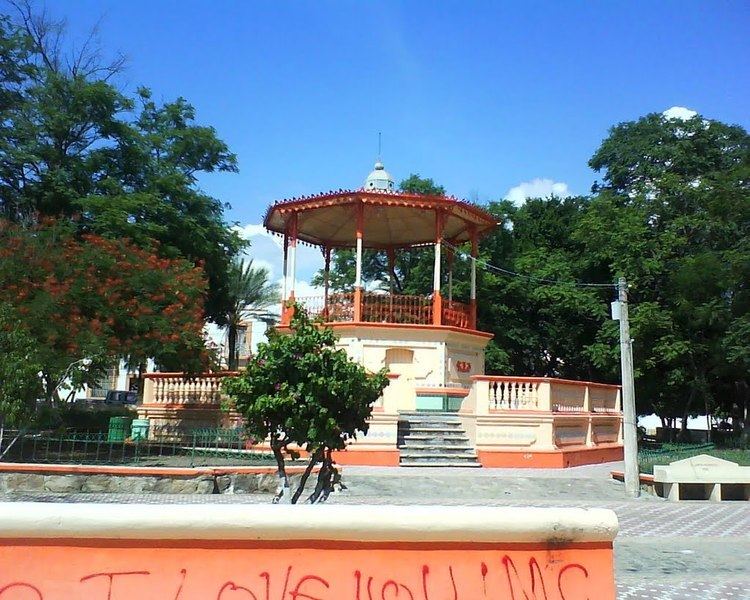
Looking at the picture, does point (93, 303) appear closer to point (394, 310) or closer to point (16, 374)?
point (16, 374)

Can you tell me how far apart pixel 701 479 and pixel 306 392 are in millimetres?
9862

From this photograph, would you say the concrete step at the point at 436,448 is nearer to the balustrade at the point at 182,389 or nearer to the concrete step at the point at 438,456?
the concrete step at the point at 438,456

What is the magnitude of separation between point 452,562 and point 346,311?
16.9 m

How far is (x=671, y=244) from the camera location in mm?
25016

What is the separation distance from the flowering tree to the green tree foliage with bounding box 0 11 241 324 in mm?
3397

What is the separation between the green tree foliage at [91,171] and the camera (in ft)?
70.6

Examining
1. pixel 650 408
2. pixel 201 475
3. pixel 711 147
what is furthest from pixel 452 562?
pixel 650 408

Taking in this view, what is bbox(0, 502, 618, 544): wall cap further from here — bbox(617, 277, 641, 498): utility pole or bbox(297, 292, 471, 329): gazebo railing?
bbox(297, 292, 471, 329): gazebo railing

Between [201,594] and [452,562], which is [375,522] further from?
[201,594]

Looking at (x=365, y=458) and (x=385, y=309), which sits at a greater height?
(x=385, y=309)

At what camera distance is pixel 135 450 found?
1584 centimetres

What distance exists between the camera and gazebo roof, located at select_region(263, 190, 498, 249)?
1989cm

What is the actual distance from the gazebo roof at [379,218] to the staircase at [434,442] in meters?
6.07

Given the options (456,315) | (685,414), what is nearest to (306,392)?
(456,315)
